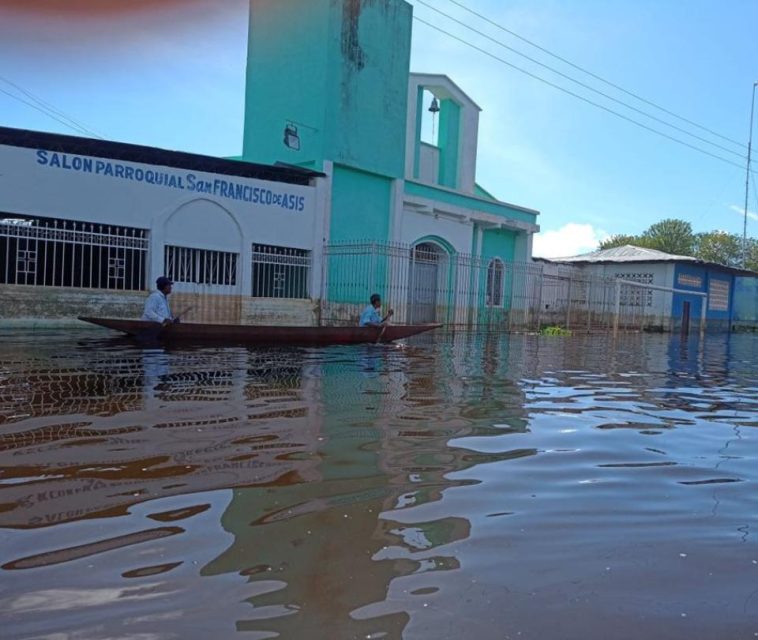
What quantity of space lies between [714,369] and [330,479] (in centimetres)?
1118

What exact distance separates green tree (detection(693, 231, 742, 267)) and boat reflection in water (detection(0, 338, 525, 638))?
54.1 m

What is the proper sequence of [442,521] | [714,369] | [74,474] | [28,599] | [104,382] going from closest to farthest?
[28,599] < [442,521] < [74,474] < [104,382] < [714,369]

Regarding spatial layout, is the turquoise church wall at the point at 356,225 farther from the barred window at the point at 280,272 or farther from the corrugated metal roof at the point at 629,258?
the corrugated metal roof at the point at 629,258

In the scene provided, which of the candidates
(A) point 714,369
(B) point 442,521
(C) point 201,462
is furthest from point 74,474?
(A) point 714,369

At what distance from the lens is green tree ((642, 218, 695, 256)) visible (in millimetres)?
54125

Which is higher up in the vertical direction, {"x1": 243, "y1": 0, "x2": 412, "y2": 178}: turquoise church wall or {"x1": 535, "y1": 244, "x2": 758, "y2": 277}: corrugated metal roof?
{"x1": 243, "y1": 0, "x2": 412, "y2": 178}: turquoise church wall

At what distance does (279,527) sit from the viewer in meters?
3.28

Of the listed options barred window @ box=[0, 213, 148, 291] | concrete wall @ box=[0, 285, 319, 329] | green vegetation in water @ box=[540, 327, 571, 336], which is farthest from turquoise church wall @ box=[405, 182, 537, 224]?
barred window @ box=[0, 213, 148, 291]

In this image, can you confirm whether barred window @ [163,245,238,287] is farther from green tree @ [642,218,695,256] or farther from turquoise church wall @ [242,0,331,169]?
green tree @ [642,218,695,256]

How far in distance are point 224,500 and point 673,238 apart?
56706 mm

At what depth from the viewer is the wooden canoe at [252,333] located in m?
12.0

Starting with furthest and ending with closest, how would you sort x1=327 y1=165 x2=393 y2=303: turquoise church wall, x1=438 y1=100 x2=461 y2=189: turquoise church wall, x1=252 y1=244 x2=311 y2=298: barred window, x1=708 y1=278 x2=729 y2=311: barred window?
1. x1=708 y1=278 x2=729 y2=311: barred window
2. x1=438 y1=100 x2=461 y2=189: turquoise church wall
3. x1=327 y1=165 x2=393 y2=303: turquoise church wall
4. x1=252 y1=244 x2=311 y2=298: barred window

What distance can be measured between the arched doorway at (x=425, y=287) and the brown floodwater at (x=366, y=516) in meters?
15.0

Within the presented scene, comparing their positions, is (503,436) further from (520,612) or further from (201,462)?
(520,612)
